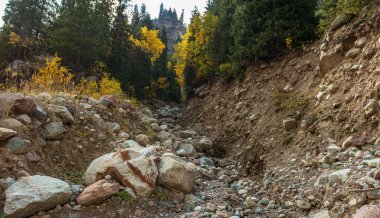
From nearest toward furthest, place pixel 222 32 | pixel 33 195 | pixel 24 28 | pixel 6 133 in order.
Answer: pixel 33 195 < pixel 6 133 < pixel 222 32 < pixel 24 28

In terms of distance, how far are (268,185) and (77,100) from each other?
6120mm

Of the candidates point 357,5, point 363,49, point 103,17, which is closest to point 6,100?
point 363,49

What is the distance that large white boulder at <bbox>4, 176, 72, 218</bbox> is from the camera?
16.5 ft

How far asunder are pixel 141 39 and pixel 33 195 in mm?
40531

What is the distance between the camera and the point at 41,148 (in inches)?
270

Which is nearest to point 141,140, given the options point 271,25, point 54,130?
point 54,130

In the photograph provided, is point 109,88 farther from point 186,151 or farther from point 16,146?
point 16,146

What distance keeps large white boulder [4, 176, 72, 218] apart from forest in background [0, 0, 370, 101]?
587cm

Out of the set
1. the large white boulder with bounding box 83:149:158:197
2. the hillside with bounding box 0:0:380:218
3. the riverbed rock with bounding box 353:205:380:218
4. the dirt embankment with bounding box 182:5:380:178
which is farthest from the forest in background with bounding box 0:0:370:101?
the riverbed rock with bounding box 353:205:380:218

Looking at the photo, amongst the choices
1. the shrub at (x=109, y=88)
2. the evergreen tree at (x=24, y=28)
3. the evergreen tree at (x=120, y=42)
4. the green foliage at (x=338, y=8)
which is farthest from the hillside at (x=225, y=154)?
the evergreen tree at (x=120, y=42)

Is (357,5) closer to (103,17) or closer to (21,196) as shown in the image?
(21,196)

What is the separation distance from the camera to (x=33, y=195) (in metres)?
5.23

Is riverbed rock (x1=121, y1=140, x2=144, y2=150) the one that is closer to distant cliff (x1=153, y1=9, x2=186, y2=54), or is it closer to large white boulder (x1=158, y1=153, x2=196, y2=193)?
large white boulder (x1=158, y1=153, x2=196, y2=193)

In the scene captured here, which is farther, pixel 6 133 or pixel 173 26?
pixel 173 26
